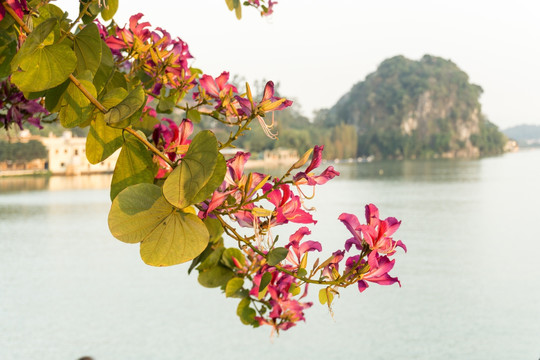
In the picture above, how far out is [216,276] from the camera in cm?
104

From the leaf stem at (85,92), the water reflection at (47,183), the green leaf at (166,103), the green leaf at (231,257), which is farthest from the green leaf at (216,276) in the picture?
the water reflection at (47,183)

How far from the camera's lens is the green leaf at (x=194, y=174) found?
511 mm

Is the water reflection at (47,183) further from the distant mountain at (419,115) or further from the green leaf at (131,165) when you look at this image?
the green leaf at (131,165)

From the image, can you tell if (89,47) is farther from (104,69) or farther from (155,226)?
(155,226)

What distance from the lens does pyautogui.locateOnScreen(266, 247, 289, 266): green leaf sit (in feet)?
2.12

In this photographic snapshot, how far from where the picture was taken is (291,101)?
0.68m

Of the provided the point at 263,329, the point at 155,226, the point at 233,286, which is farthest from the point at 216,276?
the point at 263,329

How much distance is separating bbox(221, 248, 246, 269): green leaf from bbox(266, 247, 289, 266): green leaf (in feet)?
1.24

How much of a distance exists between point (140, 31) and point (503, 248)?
1783 centimetres

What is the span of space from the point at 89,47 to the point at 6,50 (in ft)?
0.47

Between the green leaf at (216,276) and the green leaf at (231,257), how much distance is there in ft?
0.05

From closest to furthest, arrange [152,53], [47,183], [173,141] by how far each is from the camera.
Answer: [173,141] < [152,53] < [47,183]

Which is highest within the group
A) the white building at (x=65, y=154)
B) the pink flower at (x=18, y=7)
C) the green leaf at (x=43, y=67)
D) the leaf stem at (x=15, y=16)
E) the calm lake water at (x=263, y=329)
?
the pink flower at (x=18, y=7)

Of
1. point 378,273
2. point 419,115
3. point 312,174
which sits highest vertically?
point 419,115
